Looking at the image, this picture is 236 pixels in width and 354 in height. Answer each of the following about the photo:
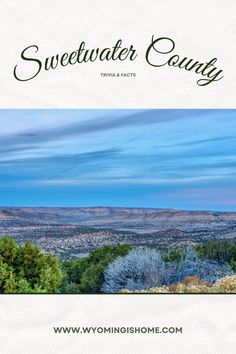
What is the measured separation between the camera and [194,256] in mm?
14711

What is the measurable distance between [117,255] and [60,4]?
1731 millimetres

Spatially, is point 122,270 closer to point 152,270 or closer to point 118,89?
point 152,270

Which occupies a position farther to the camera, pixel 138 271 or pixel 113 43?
pixel 138 271

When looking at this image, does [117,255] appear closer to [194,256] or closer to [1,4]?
[194,256]

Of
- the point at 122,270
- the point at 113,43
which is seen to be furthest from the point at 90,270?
the point at 113,43

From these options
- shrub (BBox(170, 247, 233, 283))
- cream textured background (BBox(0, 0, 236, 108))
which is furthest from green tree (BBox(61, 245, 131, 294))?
cream textured background (BBox(0, 0, 236, 108))

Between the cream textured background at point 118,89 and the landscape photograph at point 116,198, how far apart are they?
9 cm

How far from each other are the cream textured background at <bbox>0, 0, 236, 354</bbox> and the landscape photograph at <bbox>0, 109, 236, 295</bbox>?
0.09 meters

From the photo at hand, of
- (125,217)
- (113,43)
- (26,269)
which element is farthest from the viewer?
(26,269)

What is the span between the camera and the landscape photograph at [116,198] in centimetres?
1450

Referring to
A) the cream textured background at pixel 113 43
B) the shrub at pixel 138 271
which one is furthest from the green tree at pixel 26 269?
the cream textured background at pixel 113 43

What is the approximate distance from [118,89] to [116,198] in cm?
73

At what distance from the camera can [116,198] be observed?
1452 centimetres
